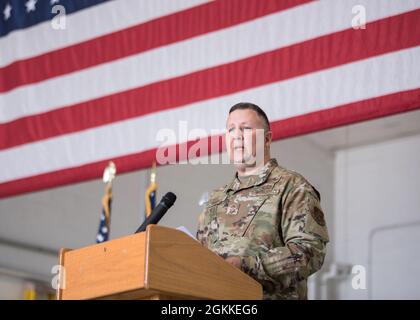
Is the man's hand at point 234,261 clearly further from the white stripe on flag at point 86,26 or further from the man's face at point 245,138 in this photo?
the white stripe on flag at point 86,26

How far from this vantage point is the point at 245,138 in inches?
103

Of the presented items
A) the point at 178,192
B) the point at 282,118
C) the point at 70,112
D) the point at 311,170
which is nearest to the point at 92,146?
the point at 70,112

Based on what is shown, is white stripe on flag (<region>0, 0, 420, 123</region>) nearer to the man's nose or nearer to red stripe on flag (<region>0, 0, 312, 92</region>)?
red stripe on flag (<region>0, 0, 312, 92</region>)

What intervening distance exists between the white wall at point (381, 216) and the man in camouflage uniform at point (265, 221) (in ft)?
23.4

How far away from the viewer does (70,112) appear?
5.01 meters

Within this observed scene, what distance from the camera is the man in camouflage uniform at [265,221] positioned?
2338 mm

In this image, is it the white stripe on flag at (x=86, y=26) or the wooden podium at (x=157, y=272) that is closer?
the wooden podium at (x=157, y=272)

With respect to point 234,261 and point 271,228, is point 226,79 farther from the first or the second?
point 234,261

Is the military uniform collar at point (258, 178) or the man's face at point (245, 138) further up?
the man's face at point (245, 138)

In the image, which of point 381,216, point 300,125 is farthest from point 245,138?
point 381,216

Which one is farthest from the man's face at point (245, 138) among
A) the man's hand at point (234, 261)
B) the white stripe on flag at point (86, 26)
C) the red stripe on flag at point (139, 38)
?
the white stripe on flag at point (86, 26)

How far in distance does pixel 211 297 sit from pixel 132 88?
284 cm

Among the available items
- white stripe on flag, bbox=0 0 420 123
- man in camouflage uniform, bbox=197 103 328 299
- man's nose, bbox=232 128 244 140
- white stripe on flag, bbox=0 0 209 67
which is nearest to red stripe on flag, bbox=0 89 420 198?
white stripe on flag, bbox=0 0 420 123

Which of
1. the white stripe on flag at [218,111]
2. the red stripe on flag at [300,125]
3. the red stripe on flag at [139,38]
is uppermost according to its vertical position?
the red stripe on flag at [139,38]
